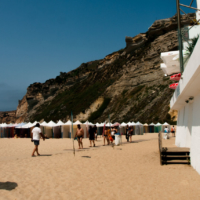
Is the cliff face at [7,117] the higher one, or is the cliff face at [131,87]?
the cliff face at [131,87]

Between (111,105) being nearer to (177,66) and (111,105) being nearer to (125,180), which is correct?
(177,66)

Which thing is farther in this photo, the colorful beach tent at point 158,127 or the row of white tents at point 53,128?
the colorful beach tent at point 158,127

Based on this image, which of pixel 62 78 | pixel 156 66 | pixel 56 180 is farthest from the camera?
pixel 62 78

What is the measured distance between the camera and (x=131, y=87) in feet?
182

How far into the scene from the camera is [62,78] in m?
97.2

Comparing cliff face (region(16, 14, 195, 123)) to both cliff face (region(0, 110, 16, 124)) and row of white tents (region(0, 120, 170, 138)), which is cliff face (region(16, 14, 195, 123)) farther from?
cliff face (region(0, 110, 16, 124))

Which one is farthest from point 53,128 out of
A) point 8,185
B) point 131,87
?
point 131,87

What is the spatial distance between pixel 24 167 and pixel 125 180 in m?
3.72

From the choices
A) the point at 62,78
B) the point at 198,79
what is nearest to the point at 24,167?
the point at 198,79

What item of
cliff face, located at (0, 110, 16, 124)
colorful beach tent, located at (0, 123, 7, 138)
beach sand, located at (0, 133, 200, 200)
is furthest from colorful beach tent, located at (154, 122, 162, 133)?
cliff face, located at (0, 110, 16, 124)

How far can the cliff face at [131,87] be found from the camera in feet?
151

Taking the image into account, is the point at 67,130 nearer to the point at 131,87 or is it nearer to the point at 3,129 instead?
the point at 3,129

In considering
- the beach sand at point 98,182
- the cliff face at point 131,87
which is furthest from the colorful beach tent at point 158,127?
the beach sand at point 98,182

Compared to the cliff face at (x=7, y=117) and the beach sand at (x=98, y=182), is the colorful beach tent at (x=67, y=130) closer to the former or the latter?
the beach sand at (x=98, y=182)
